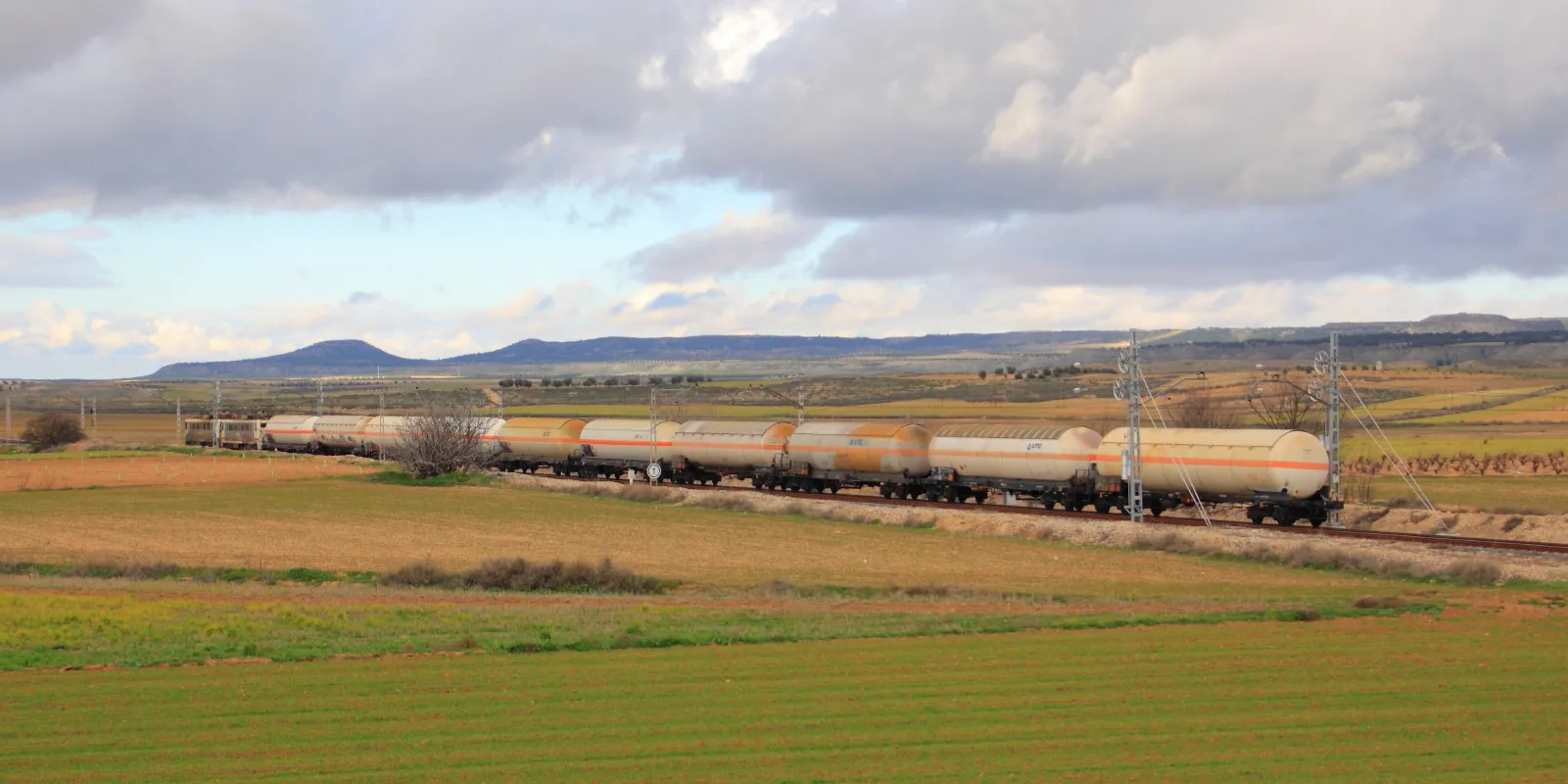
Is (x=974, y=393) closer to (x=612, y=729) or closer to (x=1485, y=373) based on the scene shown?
(x=1485, y=373)

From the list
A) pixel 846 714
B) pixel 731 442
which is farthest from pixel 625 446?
pixel 846 714

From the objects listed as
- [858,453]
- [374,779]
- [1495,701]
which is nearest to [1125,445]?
[858,453]

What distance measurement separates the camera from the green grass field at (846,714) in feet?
55.4

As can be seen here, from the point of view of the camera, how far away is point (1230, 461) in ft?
164

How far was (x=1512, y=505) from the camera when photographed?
194ft

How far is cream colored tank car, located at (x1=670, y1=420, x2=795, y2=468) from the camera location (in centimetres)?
7275

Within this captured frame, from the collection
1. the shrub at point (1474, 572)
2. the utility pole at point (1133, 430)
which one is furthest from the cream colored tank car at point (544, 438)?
the shrub at point (1474, 572)

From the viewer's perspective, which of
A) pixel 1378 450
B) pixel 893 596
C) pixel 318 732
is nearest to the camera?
pixel 318 732

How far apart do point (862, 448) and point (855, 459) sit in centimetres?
82

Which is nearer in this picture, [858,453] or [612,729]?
[612,729]

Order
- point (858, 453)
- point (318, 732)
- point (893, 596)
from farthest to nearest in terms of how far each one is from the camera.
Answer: point (858, 453) < point (893, 596) < point (318, 732)

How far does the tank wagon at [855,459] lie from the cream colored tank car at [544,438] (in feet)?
55.1

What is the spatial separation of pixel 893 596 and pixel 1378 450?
217 feet

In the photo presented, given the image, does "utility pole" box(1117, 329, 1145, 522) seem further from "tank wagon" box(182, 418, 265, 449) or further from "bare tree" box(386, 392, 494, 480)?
"tank wagon" box(182, 418, 265, 449)
